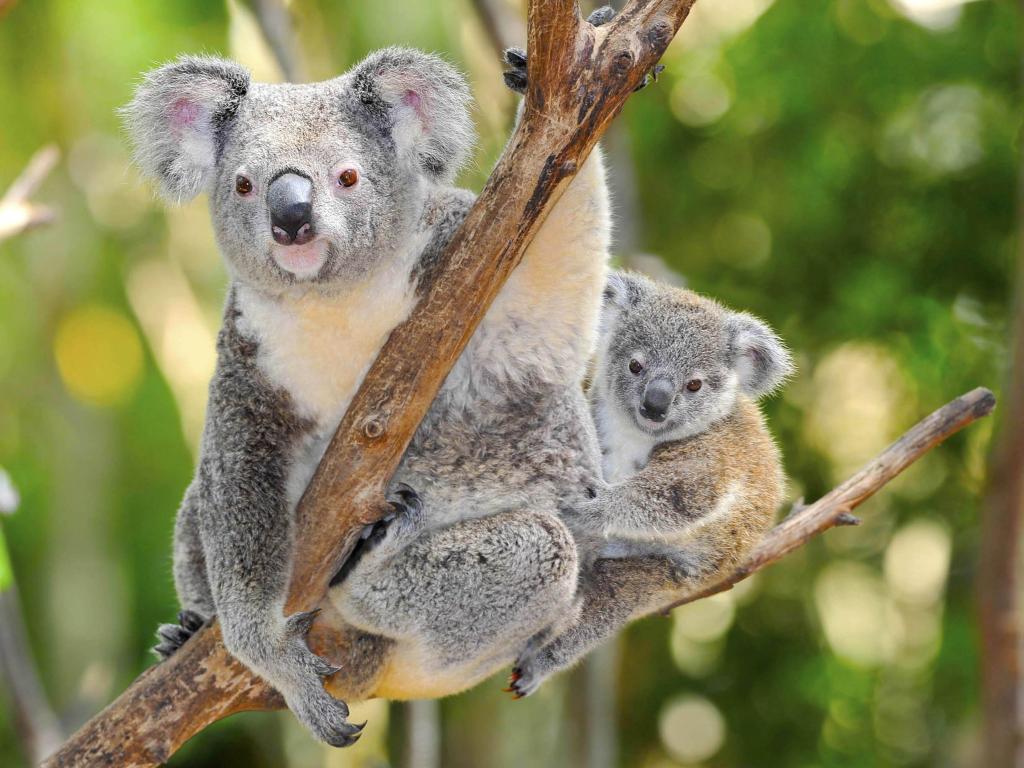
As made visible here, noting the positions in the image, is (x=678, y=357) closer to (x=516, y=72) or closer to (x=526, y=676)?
(x=526, y=676)

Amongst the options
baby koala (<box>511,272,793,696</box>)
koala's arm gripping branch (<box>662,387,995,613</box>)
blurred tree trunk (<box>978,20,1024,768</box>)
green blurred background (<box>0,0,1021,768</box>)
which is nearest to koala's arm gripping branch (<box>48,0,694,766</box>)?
baby koala (<box>511,272,793,696</box>)

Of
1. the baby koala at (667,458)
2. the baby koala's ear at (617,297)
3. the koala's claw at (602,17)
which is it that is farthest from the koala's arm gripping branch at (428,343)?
the baby koala's ear at (617,297)

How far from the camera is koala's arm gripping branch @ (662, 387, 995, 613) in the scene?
3.13m

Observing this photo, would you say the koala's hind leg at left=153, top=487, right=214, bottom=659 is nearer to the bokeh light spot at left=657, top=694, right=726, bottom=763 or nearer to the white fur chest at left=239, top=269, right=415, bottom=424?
the white fur chest at left=239, top=269, right=415, bottom=424

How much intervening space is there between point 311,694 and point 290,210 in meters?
1.10

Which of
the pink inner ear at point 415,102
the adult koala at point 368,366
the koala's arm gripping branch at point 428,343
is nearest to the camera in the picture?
the koala's arm gripping branch at point 428,343

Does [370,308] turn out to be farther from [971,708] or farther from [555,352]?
[971,708]

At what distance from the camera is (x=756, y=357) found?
3.46m

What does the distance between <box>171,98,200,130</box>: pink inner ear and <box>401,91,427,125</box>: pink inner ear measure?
0.50 metres

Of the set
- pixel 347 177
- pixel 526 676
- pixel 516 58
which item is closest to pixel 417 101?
pixel 347 177

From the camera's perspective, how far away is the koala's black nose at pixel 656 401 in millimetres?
3145

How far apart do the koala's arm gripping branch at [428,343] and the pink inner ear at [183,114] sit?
0.73 metres

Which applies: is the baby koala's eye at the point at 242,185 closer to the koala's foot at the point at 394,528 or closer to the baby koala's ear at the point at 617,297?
the koala's foot at the point at 394,528

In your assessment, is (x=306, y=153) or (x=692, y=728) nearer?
(x=306, y=153)
